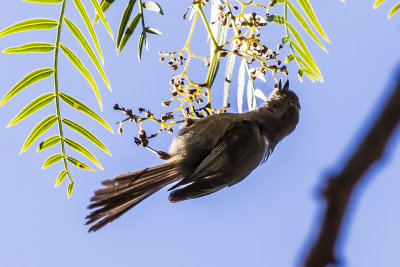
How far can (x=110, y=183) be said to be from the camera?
179 centimetres

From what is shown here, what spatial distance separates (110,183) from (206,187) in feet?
1.45

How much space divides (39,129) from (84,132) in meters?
0.19

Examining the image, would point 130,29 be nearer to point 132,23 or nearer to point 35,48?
point 132,23

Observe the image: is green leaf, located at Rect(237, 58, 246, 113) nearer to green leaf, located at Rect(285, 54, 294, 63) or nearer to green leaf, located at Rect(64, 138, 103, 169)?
green leaf, located at Rect(285, 54, 294, 63)

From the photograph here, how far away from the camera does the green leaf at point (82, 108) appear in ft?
6.30

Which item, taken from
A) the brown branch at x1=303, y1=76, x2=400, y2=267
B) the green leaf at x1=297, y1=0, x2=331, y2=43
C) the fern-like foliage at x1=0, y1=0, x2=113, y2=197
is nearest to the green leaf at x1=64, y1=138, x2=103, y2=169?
the fern-like foliage at x1=0, y1=0, x2=113, y2=197

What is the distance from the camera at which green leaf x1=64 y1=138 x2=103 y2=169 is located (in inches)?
78.0

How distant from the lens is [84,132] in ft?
6.63

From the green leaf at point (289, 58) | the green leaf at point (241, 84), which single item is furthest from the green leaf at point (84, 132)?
the green leaf at point (289, 58)

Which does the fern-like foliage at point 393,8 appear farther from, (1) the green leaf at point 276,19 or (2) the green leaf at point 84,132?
(2) the green leaf at point 84,132

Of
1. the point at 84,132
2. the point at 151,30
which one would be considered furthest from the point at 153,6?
the point at 84,132

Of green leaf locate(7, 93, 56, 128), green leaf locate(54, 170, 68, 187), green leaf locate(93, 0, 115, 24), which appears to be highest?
green leaf locate(93, 0, 115, 24)

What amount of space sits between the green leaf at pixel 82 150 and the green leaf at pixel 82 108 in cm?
14

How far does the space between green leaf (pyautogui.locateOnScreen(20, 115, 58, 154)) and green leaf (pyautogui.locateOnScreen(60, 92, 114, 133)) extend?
83 mm
